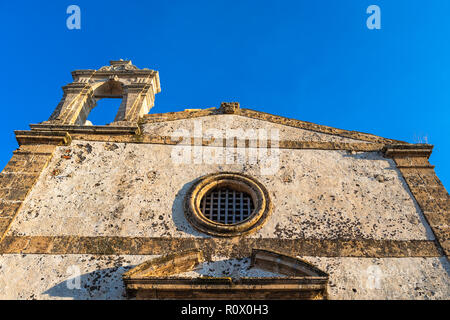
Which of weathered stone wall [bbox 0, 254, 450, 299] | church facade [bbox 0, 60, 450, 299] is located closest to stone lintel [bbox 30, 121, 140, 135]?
church facade [bbox 0, 60, 450, 299]

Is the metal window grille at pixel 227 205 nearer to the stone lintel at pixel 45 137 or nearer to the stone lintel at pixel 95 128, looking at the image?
the stone lintel at pixel 95 128

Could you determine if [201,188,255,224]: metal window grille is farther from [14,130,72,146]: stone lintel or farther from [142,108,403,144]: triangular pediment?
[14,130,72,146]: stone lintel

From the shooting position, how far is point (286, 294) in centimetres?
665

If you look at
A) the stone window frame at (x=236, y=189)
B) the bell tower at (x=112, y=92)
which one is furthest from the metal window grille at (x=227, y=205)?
the bell tower at (x=112, y=92)

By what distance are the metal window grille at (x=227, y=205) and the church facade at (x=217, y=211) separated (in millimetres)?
34

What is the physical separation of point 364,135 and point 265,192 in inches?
152

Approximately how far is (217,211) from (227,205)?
31cm

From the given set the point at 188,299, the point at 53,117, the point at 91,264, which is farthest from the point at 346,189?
the point at 53,117

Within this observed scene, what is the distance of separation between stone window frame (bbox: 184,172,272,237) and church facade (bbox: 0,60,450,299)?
0.03m

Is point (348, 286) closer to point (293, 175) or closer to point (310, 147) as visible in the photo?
point (293, 175)

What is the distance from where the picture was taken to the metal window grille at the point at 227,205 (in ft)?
27.8

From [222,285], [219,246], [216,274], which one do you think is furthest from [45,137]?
[222,285]

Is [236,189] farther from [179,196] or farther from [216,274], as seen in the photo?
[216,274]

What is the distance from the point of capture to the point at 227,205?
8719mm
